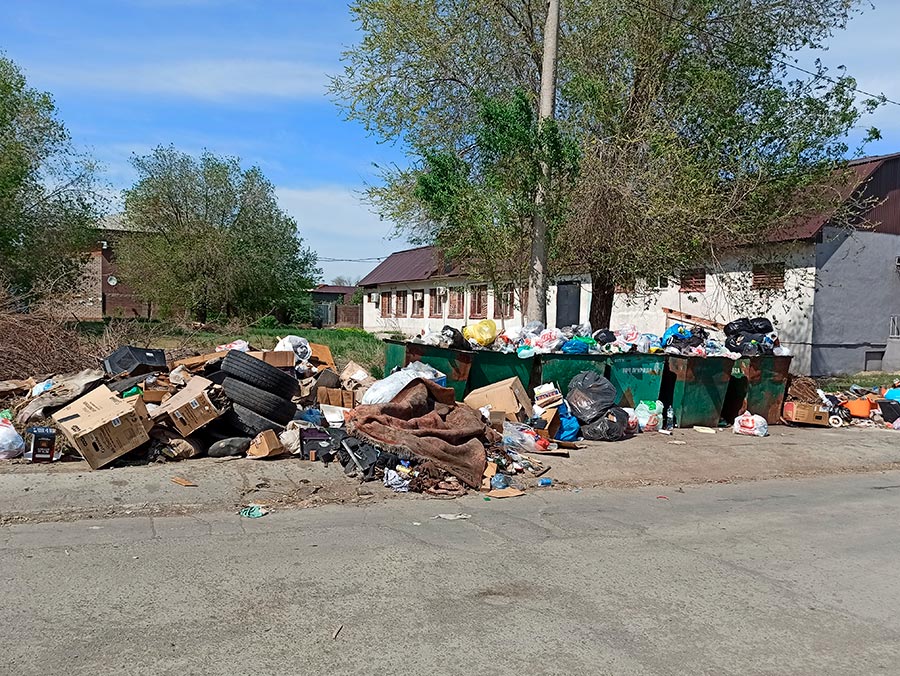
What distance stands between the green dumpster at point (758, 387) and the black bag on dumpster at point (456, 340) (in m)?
4.30

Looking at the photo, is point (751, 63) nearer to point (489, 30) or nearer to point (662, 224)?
point (662, 224)

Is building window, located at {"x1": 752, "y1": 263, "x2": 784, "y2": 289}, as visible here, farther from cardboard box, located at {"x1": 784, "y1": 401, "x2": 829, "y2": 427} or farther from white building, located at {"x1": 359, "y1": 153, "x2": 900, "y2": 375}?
cardboard box, located at {"x1": 784, "y1": 401, "x2": 829, "y2": 427}

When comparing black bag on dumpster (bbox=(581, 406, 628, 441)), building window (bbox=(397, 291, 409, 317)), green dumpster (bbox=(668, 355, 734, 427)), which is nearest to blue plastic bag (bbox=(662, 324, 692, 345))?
green dumpster (bbox=(668, 355, 734, 427))

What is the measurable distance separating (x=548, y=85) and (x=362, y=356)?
232 inches

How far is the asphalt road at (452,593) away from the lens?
351cm

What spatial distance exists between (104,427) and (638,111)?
34.7 feet

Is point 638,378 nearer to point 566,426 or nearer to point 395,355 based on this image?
point 566,426

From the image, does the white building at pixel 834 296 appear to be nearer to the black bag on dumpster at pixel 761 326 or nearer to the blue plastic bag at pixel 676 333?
the black bag on dumpster at pixel 761 326

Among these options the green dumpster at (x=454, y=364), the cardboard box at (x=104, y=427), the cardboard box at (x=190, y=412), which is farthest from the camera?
the green dumpster at (x=454, y=364)

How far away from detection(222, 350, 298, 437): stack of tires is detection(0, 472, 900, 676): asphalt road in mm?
1997

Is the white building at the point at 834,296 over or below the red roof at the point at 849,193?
below

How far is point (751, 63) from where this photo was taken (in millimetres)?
13195

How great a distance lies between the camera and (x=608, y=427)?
9.73m

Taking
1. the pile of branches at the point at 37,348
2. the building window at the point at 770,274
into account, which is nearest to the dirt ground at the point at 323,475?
the pile of branches at the point at 37,348
